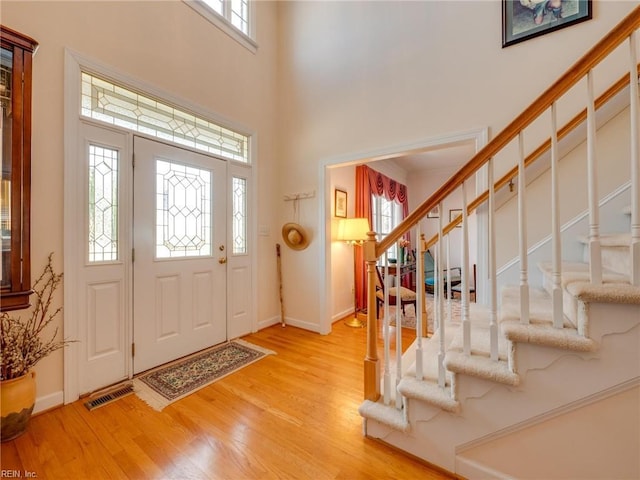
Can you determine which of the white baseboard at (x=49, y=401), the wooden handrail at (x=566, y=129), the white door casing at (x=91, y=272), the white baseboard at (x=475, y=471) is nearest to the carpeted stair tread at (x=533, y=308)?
the wooden handrail at (x=566, y=129)

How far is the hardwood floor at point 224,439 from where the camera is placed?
133 cm

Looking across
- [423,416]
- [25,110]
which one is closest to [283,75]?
[25,110]

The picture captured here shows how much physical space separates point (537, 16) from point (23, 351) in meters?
4.25

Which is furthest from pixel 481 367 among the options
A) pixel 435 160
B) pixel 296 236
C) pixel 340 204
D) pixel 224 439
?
pixel 435 160

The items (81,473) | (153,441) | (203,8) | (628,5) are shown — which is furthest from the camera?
(203,8)

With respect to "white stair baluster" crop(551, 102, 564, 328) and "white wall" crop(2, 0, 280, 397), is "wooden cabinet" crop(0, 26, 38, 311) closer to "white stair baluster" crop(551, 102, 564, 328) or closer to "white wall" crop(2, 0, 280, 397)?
"white wall" crop(2, 0, 280, 397)

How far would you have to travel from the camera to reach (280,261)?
11.7 ft

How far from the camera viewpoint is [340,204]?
153 inches

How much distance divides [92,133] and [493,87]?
320 centimetres

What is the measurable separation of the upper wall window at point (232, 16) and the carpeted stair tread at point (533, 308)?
12.1ft

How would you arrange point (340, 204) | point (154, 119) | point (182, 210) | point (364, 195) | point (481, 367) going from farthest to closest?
1. point (364, 195)
2. point (340, 204)
3. point (182, 210)
4. point (154, 119)
5. point (481, 367)

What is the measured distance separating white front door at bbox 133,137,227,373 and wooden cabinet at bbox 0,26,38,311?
2.37 feet

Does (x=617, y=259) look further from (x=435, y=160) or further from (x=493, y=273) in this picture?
(x=435, y=160)

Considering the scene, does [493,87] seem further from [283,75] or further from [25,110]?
[25,110]
